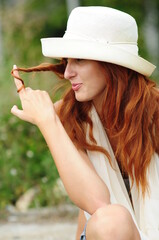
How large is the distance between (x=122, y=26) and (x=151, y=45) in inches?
478

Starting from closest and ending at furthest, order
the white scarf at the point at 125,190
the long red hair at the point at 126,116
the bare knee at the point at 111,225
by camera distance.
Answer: the bare knee at the point at 111,225, the long red hair at the point at 126,116, the white scarf at the point at 125,190

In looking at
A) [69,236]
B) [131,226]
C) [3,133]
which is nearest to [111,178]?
[131,226]

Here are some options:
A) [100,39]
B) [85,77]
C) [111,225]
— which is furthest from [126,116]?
[111,225]

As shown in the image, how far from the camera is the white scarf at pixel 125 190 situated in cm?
333

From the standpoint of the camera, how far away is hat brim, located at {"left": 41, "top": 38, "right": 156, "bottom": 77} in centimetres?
307

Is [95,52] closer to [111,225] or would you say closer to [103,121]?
[103,121]

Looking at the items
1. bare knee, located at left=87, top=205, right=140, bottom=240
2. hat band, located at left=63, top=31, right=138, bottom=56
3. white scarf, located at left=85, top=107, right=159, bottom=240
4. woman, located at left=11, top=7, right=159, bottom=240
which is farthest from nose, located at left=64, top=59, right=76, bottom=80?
bare knee, located at left=87, top=205, right=140, bottom=240

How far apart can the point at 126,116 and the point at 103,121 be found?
27 centimetres

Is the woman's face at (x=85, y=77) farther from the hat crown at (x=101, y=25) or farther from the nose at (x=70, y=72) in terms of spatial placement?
the hat crown at (x=101, y=25)

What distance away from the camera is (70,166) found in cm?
305

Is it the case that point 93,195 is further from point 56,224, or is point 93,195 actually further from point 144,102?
point 56,224

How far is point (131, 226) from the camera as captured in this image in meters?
2.83

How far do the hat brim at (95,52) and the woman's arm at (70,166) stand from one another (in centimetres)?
26

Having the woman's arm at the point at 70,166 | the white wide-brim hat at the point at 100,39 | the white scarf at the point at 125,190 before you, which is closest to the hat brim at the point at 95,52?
the white wide-brim hat at the point at 100,39
